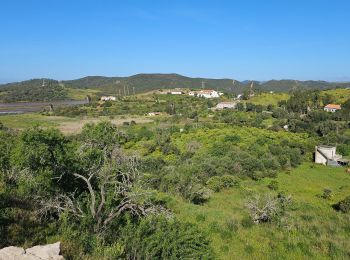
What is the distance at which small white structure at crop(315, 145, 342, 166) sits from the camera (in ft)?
149

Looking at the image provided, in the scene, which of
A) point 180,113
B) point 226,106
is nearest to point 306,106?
point 226,106

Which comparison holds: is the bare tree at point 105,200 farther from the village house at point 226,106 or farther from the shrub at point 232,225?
the village house at point 226,106

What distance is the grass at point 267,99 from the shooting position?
102 m

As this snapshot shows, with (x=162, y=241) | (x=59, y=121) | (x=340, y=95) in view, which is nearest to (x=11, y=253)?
(x=162, y=241)

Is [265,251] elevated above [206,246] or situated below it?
below

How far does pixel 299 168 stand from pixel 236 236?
3025cm

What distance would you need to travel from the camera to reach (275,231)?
1756 cm

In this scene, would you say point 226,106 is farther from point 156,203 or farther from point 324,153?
point 156,203

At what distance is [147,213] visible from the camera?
1166 cm

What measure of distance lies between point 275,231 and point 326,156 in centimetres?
3249

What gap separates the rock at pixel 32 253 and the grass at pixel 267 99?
321ft

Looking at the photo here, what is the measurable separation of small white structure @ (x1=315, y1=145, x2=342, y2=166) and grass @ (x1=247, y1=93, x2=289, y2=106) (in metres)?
53.8

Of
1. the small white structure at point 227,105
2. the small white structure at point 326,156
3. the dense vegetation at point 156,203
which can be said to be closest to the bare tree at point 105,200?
the dense vegetation at point 156,203

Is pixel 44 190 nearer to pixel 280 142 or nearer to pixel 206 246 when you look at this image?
pixel 206 246
